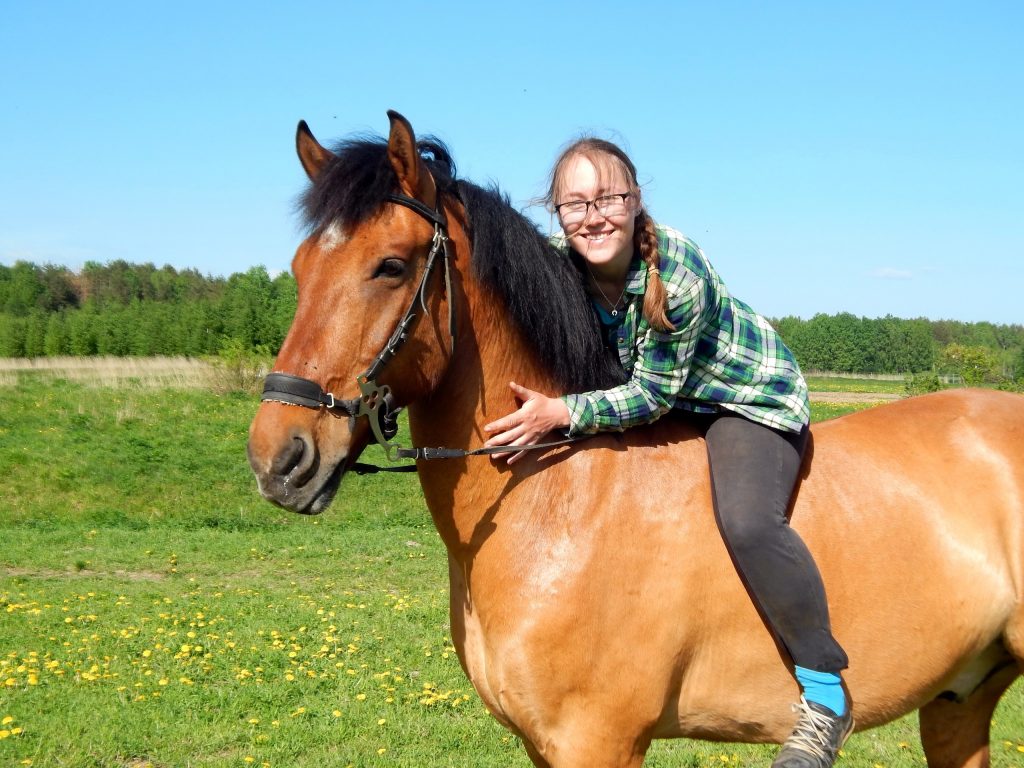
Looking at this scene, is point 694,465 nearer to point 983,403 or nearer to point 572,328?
point 572,328

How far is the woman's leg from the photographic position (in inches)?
106

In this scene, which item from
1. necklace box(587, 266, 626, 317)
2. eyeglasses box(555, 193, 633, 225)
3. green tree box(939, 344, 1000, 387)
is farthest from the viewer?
green tree box(939, 344, 1000, 387)

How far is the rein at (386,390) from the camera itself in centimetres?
235

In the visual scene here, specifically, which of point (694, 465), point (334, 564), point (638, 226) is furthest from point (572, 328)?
point (334, 564)

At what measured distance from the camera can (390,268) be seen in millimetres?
2504

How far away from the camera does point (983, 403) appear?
343cm

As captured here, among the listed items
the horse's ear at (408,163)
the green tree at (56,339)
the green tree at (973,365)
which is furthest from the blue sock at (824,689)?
the green tree at (973,365)

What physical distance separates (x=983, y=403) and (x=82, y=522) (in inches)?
563

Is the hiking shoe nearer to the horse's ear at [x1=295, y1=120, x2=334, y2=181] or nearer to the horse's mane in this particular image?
the horse's mane

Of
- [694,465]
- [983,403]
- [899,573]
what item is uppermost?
[983,403]

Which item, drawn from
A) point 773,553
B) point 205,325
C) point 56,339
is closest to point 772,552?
point 773,553

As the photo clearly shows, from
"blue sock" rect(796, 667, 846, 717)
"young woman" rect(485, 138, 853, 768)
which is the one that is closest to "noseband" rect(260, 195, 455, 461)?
"young woman" rect(485, 138, 853, 768)

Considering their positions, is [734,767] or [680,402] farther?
[734,767]

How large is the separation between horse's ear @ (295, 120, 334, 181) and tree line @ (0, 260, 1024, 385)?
10528 mm
